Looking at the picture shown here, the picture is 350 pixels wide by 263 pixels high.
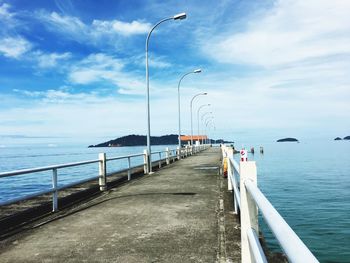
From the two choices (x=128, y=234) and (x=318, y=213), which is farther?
(x=318, y=213)

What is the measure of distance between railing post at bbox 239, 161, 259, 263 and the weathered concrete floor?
1263mm

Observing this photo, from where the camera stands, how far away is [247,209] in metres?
3.70

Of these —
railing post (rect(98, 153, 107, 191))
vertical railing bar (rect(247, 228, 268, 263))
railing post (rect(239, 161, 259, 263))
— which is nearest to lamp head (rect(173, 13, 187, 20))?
railing post (rect(98, 153, 107, 191))

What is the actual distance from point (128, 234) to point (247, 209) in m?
3.41

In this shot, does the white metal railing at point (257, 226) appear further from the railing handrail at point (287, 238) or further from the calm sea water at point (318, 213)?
the calm sea water at point (318, 213)

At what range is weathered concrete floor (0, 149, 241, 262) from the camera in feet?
17.6

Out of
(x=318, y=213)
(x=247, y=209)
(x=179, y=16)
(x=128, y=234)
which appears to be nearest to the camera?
(x=247, y=209)

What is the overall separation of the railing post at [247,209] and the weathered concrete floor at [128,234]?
1.26 metres

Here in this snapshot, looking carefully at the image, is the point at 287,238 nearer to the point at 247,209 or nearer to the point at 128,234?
the point at 247,209

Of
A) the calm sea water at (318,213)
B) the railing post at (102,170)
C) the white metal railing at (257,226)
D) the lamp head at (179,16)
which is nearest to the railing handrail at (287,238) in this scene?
the white metal railing at (257,226)

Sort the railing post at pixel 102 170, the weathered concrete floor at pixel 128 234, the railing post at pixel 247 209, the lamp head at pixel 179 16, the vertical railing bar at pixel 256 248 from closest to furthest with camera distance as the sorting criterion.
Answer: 1. the vertical railing bar at pixel 256 248
2. the railing post at pixel 247 209
3. the weathered concrete floor at pixel 128 234
4. the railing post at pixel 102 170
5. the lamp head at pixel 179 16

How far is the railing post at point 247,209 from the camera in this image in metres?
3.61

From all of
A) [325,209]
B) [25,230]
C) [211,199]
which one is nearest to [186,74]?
[325,209]

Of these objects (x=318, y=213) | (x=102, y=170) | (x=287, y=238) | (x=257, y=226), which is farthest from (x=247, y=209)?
(x=318, y=213)
